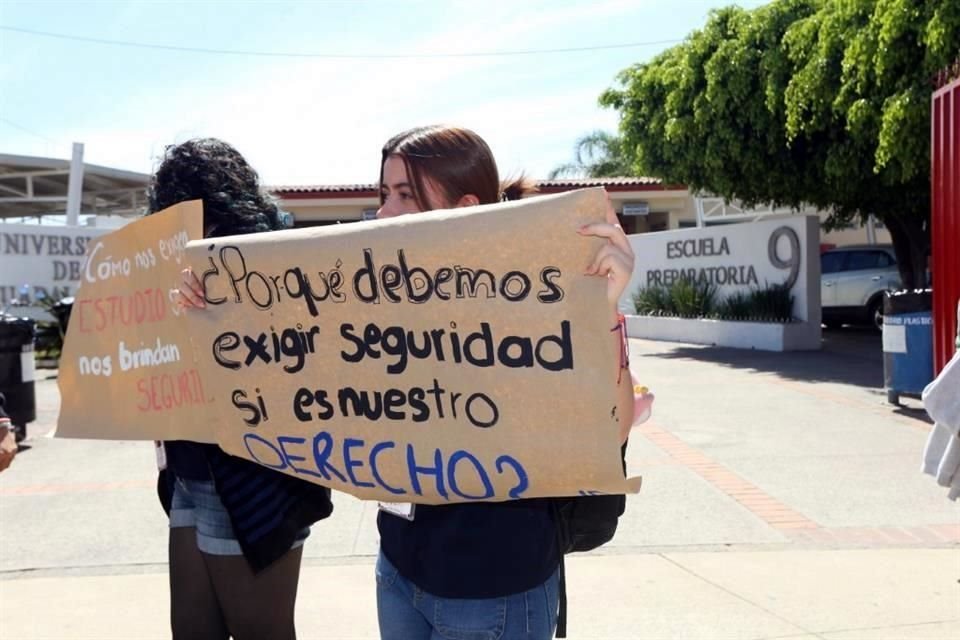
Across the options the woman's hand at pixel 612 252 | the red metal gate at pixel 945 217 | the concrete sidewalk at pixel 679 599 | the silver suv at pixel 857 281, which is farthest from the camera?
the silver suv at pixel 857 281

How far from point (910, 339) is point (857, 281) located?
457 inches

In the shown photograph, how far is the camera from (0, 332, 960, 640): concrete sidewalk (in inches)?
171

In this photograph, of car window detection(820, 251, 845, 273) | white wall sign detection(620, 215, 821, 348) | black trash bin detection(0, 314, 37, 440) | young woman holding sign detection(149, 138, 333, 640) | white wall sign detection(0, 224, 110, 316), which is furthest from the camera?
car window detection(820, 251, 845, 273)

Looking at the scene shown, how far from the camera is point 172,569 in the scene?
8.32 ft

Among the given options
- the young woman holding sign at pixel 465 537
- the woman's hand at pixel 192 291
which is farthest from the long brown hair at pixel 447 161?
the woman's hand at pixel 192 291

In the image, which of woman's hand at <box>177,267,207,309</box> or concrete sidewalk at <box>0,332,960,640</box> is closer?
woman's hand at <box>177,267,207,309</box>

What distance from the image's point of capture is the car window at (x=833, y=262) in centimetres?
2075

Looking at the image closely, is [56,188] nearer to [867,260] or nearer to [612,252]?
[867,260]

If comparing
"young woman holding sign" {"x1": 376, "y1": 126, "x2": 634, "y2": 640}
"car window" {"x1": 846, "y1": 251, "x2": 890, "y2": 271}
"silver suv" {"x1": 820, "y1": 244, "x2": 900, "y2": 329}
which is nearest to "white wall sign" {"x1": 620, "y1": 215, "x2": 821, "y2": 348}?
"silver suv" {"x1": 820, "y1": 244, "x2": 900, "y2": 329}

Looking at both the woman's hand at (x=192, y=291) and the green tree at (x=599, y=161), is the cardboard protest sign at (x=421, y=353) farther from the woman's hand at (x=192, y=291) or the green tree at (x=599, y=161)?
the green tree at (x=599, y=161)

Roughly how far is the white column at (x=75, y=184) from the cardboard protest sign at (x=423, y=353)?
20.6 metres

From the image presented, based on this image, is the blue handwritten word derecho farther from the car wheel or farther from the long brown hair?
the car wheel

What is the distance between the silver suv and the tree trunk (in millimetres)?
1661

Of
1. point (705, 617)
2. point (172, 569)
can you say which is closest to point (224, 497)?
point (172, 569)
